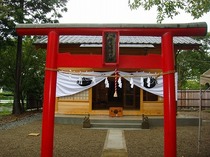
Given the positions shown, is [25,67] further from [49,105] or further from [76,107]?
[49,105]

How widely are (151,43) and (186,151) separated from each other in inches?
306

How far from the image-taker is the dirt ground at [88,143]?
7781 mm

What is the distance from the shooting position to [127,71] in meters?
14.5

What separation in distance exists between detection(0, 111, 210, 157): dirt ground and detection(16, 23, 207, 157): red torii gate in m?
2.73

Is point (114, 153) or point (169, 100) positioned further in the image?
point (114, 153)

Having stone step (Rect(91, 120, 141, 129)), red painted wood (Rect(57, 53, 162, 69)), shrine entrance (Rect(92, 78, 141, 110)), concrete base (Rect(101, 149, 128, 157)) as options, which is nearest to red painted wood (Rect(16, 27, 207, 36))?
red painted wood (Rect(57, 53, 162, 69))

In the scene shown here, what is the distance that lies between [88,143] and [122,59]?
15.9 ft

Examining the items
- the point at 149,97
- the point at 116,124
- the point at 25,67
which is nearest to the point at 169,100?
the point at 116,124

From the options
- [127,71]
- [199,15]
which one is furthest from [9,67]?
[199,15]

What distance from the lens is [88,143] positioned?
30.3ft

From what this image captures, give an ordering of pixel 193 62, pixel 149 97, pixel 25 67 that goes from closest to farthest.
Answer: pixel 149 97 < pixel 25 67 < pixel 193 62

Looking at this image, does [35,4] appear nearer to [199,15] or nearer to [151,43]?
[151,43]

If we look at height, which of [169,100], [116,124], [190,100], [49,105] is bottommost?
[116,124]

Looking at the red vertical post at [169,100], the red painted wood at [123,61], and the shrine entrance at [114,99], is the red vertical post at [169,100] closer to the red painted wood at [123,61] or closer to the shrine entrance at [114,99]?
the red painted wood at [123,61]
